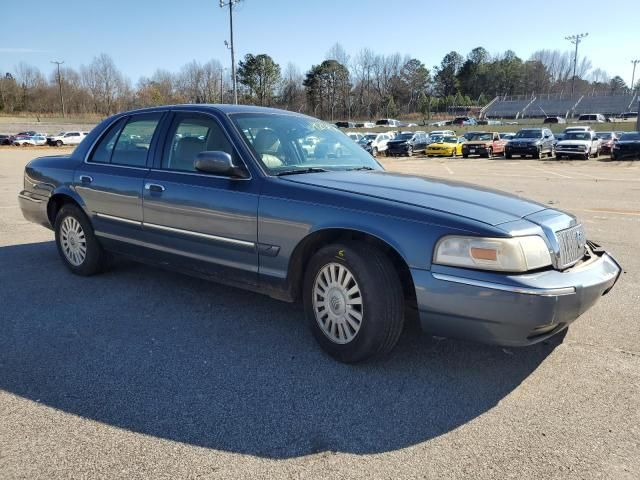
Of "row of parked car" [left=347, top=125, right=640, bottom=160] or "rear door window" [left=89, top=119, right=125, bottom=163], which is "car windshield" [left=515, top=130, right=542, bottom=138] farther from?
"rear door window" [left=89, top=119, right=125, bottom=163]

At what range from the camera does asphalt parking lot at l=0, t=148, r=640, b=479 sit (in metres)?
2.42

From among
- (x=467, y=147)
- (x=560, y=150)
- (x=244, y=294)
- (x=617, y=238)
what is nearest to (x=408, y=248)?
(x=244, y=294)

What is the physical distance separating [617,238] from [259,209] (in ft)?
18.6

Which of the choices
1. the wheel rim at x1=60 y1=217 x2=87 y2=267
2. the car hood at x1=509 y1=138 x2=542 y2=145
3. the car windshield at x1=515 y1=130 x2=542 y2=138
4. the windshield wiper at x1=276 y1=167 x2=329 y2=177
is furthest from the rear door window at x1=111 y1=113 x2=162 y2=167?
the car windshield at x1=515 y1=130 x2=542 y2=138

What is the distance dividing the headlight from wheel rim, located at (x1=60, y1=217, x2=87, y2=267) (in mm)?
3689

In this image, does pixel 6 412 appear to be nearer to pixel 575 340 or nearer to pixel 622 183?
pixel 575 340

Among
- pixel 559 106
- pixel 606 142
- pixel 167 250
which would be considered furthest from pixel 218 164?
pixel 559 106

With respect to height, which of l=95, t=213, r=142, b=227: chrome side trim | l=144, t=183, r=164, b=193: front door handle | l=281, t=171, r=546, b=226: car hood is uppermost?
l=281, t=171, r=546, b=226: car hood

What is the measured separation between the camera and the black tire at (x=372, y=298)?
3.12 metres

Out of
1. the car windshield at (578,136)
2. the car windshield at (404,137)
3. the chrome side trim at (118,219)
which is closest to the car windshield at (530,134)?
the car windshield at (578,136)

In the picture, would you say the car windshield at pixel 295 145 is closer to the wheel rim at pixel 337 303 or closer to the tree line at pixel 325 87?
the wheel rim at pixel 337 303

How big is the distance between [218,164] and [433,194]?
1461mm

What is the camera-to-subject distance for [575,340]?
3.75m

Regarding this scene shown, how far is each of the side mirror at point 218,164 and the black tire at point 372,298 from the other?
0.92 metres
